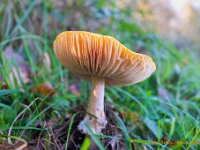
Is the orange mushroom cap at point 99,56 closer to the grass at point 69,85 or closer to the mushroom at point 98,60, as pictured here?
the mushroom at point 98,60

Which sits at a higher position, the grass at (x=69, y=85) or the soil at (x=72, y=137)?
the grass at (x=69, y=85)

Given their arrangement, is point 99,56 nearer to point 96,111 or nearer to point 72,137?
point 96,111

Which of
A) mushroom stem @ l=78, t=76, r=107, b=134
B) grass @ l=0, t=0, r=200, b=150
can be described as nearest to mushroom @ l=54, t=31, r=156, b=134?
mushroom stem @ l=78, t=76, r=107, b=134

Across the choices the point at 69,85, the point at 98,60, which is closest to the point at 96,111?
the point at 98,60

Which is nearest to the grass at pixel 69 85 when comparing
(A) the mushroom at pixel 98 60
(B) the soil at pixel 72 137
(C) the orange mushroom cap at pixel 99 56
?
(B) the soil at pixel 72 137

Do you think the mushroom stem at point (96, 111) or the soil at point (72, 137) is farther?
the mushroom stem at point (96, 111)

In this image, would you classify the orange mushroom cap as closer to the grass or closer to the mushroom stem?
the mushroom stem

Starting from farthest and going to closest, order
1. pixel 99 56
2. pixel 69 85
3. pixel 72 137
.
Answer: pixel 69 85 → pixel 72 137 → pixel 99 56
